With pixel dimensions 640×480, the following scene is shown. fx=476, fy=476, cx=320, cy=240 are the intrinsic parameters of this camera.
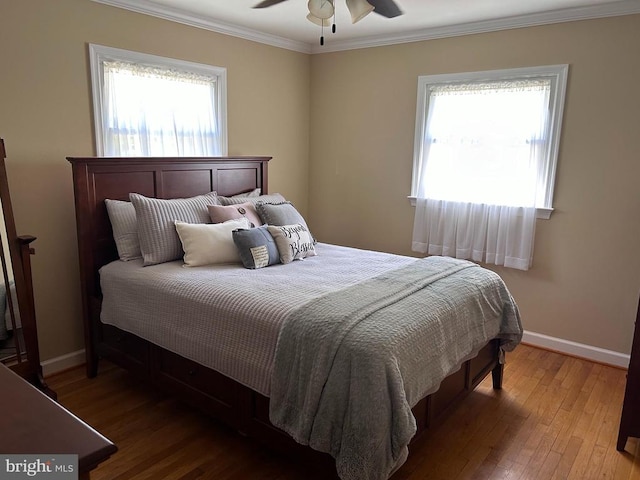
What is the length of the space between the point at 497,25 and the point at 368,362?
2926 mm

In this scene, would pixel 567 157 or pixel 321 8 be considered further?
pixel 567 157

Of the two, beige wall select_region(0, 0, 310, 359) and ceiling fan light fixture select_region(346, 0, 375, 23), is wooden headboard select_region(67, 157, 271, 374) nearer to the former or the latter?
beige wall select_region(0, 0, 310, 359)

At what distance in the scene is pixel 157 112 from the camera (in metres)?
3.48

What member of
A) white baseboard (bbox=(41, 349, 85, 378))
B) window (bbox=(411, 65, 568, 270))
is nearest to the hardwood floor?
white baseboard (bbox=(41, 349, 85, 378))

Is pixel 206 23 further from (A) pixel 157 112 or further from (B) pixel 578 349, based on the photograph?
(B) pixel 578 349

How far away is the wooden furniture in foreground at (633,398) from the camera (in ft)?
7.62

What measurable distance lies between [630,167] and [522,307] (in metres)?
1.26

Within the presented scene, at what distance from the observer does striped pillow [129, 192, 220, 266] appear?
114 inches

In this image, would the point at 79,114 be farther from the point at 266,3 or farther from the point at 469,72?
the point at 469,72

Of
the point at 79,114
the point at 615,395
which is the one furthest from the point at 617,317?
the point at 79,114

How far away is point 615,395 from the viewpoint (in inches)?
117

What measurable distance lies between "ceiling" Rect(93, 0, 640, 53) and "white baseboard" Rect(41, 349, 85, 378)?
232 centimetres

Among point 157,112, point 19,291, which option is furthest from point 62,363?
point 157,112

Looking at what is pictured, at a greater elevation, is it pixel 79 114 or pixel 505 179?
pixel 79 114
